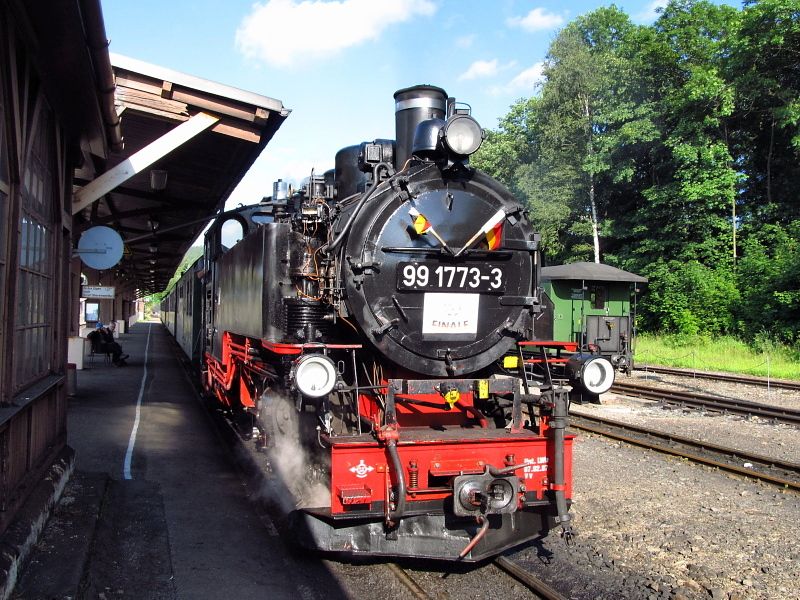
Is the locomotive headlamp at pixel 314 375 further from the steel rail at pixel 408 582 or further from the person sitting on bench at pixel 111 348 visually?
the person sitting on bench at pixel 111 348

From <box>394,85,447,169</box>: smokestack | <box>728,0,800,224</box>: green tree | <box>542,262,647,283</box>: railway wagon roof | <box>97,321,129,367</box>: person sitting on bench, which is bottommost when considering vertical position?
<box>97,321,129,367</box>: person sitting on bench

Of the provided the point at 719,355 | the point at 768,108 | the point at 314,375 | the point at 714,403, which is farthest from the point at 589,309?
the point at 314,375

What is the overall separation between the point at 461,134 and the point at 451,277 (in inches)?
39.8

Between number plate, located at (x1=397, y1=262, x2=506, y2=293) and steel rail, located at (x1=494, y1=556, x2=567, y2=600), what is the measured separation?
1.88 metres

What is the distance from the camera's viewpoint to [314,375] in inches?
169

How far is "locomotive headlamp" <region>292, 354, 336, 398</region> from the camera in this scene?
4.25 meters

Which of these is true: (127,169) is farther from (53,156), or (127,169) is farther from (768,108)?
(768,108)

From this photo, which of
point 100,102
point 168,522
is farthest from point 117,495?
point 100,102

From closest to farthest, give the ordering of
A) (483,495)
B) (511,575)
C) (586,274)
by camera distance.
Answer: (483,495), (511,575), (586,274)

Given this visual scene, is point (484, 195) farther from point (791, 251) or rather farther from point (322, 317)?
point (791, 251)

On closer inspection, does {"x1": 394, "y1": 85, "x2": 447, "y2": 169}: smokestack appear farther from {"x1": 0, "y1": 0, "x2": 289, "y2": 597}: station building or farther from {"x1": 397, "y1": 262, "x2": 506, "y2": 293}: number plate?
{"x1": 0, "y1": 0, "x2": 289, "y2": 597}: station building

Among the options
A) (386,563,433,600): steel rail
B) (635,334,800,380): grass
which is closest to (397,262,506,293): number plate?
(386,563,433,600): steel rail

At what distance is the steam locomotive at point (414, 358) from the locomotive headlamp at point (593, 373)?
0.5 inches

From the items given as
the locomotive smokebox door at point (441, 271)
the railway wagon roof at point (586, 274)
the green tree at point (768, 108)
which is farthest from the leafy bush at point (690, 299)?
the locomotive smokebox door at point (441, 271)
